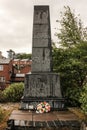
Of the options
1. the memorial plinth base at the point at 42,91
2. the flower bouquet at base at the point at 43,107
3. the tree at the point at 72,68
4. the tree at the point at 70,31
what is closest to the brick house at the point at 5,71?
the tree at the point at 70,31

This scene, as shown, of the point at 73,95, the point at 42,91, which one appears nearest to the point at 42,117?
the point at 42,91

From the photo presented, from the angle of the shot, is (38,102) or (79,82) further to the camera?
(79,82)

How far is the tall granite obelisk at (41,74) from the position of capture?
12141 mm

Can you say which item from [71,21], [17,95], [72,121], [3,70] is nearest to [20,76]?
[3,70]

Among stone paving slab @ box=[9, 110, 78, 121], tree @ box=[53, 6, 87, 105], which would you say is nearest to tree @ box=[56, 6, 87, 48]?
tree @ box=[53, 6, 87, 105]

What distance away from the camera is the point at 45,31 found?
13.1 meters

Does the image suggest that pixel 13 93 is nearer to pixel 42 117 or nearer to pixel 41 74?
pixel 41 74

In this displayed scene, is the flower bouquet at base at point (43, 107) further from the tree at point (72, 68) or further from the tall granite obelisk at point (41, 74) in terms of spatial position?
the tree at point (72, 68)

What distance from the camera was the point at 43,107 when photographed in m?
11.8

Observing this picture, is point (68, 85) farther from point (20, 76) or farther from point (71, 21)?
point (20, 76)

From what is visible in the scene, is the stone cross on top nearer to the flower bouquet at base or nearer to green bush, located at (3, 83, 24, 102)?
the flower bouquet at base

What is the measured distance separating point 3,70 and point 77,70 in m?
37.1

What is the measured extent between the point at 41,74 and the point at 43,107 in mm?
1676

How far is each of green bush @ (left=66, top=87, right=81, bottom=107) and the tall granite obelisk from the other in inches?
113
